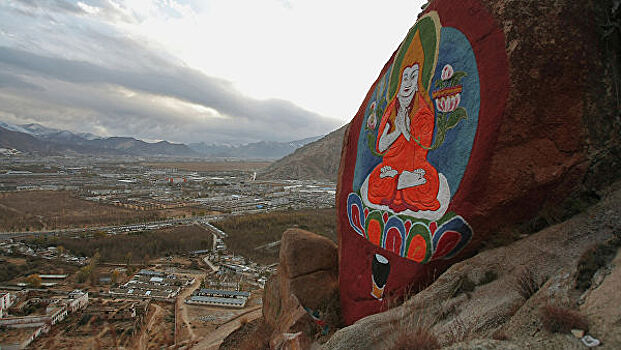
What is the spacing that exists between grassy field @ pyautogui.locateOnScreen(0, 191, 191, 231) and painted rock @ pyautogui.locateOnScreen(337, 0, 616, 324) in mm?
64391

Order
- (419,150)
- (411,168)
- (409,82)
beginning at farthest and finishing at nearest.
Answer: (409,82), (411,168), (419,150)

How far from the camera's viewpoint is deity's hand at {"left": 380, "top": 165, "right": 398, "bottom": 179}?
973 centimetres

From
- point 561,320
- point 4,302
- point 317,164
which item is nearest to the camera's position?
point 561,320

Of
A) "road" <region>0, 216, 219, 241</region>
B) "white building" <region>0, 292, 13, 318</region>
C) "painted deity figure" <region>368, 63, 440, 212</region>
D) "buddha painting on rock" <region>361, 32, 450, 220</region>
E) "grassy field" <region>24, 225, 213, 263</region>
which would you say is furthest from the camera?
"road" <region>0, 216, 219, 241</region>

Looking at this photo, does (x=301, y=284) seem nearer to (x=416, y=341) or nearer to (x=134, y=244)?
(x=416, y=341)

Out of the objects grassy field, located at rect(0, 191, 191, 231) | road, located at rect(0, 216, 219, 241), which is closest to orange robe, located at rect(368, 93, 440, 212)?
road, located at rect(0, 216, 219, 241)

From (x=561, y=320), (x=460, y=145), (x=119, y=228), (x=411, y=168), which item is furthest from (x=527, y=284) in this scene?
(x=119, y=228)

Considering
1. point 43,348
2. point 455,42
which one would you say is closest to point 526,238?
point 455,42

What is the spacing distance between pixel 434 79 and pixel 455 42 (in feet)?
3.00

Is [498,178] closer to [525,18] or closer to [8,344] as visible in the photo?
[525,18]

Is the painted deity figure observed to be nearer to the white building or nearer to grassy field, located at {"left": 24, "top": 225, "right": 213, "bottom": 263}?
the white building

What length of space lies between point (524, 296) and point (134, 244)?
50283 millimetres

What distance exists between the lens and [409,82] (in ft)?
31.9

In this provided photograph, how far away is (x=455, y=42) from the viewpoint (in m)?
8.52
